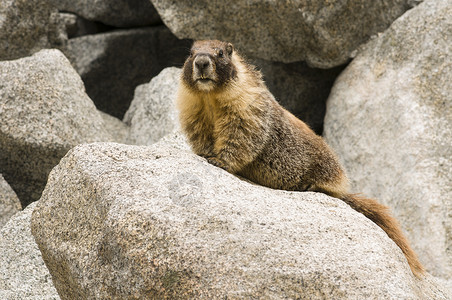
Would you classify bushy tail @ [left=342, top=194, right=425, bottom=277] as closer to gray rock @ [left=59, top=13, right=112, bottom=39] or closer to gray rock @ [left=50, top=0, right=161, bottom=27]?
gray rock @ [left=50, top=0, right=161, bottom=27]

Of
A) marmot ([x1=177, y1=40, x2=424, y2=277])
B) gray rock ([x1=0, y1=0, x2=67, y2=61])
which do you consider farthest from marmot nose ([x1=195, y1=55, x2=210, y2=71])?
gray rock ([x1=0, y1=0, x2=67, y2=61])

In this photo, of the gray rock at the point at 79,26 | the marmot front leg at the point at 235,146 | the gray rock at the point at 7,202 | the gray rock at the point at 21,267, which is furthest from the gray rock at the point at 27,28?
the marmot front leg at the point at 235,146

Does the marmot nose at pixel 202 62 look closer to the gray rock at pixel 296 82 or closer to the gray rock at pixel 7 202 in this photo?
the gray rock at pixel 7 202

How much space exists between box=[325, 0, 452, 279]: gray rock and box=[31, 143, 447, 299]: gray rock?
1.92m

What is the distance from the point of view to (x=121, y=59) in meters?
7.57

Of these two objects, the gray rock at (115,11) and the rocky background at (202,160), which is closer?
the rocky background at (202,160)

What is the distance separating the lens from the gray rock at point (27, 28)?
6.30m

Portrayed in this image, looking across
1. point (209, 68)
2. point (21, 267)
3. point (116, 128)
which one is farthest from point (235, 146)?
point (116, 128)

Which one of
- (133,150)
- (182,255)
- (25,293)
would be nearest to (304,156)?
(133,150)

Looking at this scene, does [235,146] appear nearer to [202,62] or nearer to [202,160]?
[202,160]

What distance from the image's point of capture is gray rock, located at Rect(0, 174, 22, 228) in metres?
5.09

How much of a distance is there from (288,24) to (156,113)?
1.56 meters

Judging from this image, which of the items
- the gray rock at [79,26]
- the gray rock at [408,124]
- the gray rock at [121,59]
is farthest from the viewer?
the gray rock at [79,26]

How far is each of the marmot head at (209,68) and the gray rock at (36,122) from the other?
63.0 inches
